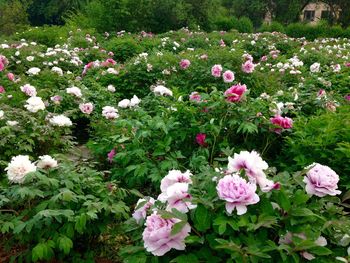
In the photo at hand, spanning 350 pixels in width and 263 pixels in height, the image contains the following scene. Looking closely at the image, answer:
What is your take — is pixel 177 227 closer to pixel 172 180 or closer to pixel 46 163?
pixel 172 180

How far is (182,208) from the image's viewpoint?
1.85m

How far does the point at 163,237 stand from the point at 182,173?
58cm

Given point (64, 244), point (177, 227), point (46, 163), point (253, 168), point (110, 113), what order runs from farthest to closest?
point (110, 113) < point (46, 163) < point (64, 244) < point (253, 168) < point (177, 227)

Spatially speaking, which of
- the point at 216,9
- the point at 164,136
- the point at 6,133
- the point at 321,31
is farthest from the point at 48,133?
the point at 321,31

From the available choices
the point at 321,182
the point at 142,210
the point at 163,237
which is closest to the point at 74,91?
the point at 142,210

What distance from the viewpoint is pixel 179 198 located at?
1.87m

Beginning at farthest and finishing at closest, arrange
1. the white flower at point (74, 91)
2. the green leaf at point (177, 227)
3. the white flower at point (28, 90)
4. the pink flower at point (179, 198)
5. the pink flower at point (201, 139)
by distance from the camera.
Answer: the white flower at point (74, 91)
the white flower at point (28, 90)
the pink flower at point (201, 139)
the pink flower at point (179, 198)
the green leaf at point (177, 227)

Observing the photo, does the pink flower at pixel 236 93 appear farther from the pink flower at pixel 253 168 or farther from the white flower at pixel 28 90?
the white flower at pixel 28 90

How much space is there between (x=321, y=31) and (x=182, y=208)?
27.0 m

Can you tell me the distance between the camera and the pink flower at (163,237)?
69.4 inches

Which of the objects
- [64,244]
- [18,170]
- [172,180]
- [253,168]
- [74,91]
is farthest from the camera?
[74,91]

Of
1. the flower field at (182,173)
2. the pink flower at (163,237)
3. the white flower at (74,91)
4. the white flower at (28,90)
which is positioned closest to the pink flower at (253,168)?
the flower field at (182,173)

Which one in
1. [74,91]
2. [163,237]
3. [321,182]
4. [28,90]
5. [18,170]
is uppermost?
[321,182]

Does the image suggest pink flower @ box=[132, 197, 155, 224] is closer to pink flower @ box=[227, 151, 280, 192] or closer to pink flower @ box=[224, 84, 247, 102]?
pink flower @ box=[227, 151, 280, 192]
